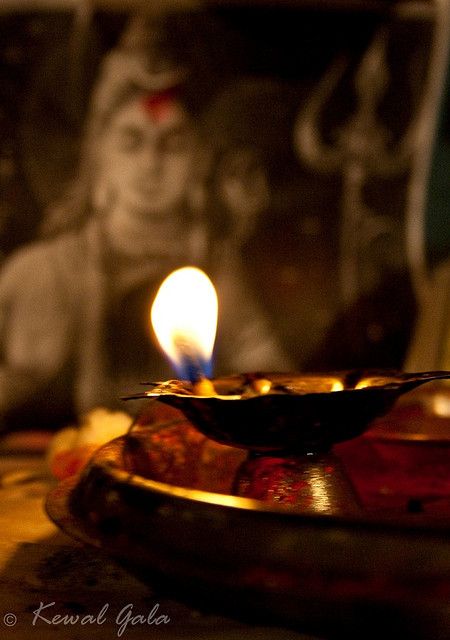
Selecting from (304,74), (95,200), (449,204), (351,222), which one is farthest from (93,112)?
(449,204)

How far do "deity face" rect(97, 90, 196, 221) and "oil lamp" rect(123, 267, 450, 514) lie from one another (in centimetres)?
65

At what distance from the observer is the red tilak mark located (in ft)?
3.63

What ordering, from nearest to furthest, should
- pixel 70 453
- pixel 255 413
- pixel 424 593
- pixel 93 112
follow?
pixel 424 593 < pixel 255 413 < pixel 70 453 < pixel 93 112

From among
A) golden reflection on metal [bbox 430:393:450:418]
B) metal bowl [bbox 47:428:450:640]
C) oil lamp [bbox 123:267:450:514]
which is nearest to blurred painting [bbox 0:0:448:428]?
golden reflection on metal [bbox 430:393:450:418]

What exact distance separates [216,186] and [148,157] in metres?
0.11

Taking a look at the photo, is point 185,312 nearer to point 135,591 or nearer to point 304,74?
point 135,591

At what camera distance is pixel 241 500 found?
0.99 ft

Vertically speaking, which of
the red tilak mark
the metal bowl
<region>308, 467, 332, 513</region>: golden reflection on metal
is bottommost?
<region>308, 467, 332, 513</region>: golden reflection on metal

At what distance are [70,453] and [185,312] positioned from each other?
262mm

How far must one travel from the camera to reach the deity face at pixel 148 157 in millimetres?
1105

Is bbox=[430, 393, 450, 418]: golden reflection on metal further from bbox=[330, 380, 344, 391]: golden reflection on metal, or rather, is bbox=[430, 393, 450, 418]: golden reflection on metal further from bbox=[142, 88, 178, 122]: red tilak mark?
bbox=[142, 88, 178, 122]: red tilak mark

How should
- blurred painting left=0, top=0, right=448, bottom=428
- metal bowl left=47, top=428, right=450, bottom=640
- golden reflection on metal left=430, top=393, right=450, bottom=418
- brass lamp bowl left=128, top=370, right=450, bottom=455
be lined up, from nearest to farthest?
metal bowl left=47, top=428, right=450, bottom=640, brass lamp bowl left=128, top=370, right=450, bottom=455, golden reflection on metal left=430, top=393, right=450, bottom=418, blurred painting left=0, top=0, right=448, bottom=428

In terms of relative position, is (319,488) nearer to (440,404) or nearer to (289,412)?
(289,412)

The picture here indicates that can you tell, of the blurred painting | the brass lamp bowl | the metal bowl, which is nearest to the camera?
the metal bowl
